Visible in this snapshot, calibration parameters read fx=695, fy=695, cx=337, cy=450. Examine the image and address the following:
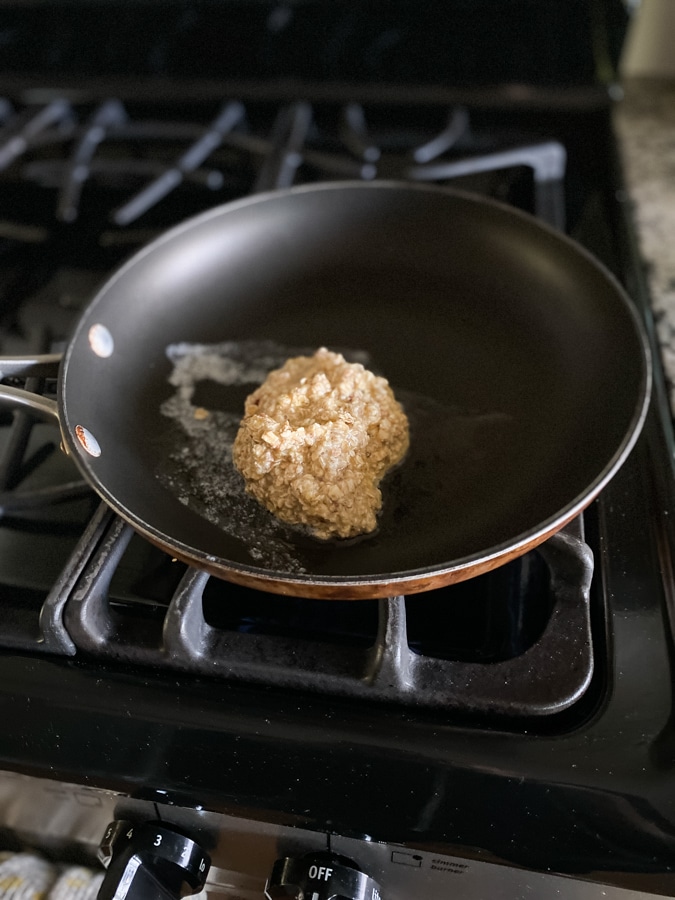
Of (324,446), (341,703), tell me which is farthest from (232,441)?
(341,703)

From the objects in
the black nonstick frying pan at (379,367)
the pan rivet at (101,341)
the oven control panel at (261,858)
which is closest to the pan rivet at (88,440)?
the black nonstick frying pan at (379,367)

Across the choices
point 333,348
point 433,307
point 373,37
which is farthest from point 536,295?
point 373,37

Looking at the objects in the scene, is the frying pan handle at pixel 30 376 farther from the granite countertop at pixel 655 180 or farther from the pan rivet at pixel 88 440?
the granite countertop at pixel 655 180

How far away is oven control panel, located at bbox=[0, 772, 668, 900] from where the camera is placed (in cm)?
45

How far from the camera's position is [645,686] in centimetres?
48

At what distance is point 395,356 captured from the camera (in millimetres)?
744

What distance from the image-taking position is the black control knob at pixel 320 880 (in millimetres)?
441

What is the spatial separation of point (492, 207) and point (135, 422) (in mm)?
447

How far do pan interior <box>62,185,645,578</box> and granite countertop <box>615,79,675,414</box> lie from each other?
105mm

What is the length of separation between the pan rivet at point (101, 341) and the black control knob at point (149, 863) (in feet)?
1.37

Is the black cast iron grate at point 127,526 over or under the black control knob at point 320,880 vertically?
over

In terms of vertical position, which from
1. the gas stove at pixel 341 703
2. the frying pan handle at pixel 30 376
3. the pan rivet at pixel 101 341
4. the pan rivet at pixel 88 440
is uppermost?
the pan rivet at pixel 101 341

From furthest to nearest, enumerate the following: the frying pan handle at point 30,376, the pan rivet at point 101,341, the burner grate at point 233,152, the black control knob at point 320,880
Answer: the burner grate at point 233,152 < the pan rivet at point 101,341 < the frying pan handle at point 30,376 < the black control knob at point 320,880

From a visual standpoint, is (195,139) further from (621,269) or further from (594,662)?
(594,662)
